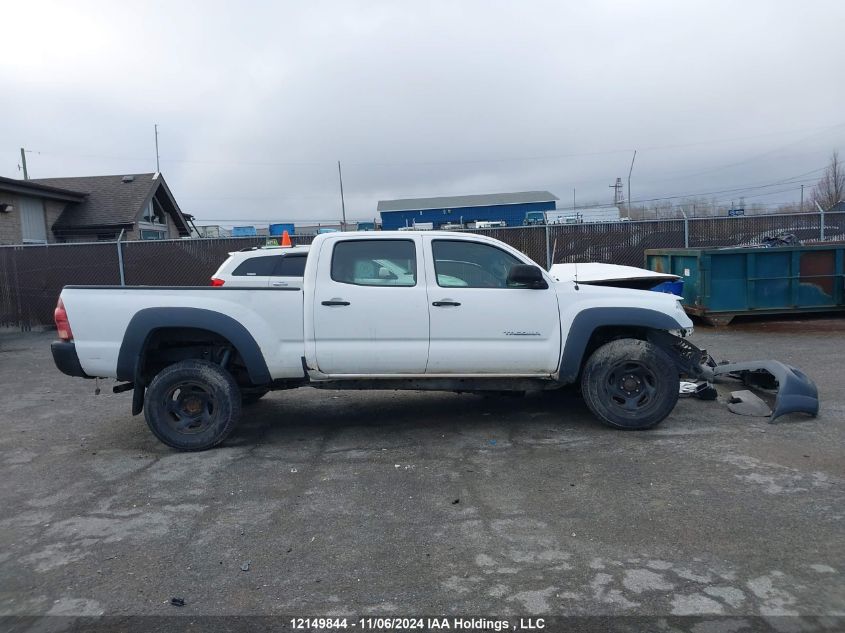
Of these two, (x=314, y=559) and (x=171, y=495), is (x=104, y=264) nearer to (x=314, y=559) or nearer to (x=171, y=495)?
(x=171, y=495)

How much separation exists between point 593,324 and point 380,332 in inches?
77.3

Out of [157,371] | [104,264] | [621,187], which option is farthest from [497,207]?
[157,371]

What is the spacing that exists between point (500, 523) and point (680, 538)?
111 cm

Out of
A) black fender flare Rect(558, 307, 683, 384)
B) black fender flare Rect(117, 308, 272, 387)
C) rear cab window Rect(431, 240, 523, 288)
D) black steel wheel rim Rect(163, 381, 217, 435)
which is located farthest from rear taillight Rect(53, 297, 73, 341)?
black fender flare Rect(558, 307, 683, 384)

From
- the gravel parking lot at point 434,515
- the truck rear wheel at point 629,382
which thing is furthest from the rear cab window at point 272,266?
the truck rear wheel at point 629,382

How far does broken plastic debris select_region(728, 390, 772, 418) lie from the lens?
705 centimetres

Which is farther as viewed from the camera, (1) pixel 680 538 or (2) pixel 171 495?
(2) pixel 171 495

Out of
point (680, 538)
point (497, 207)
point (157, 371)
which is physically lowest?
point (680, 538)

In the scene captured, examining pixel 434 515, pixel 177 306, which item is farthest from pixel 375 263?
pixel 434 515

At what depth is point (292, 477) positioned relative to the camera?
5.69m

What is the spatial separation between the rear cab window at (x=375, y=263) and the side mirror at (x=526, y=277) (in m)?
0.90

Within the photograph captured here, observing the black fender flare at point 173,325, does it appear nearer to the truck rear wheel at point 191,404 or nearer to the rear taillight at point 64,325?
the truck rear wheel at point 191,404

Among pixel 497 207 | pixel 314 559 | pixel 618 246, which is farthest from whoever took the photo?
pixel 497 207

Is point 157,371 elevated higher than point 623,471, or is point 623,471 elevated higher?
point 157,371
